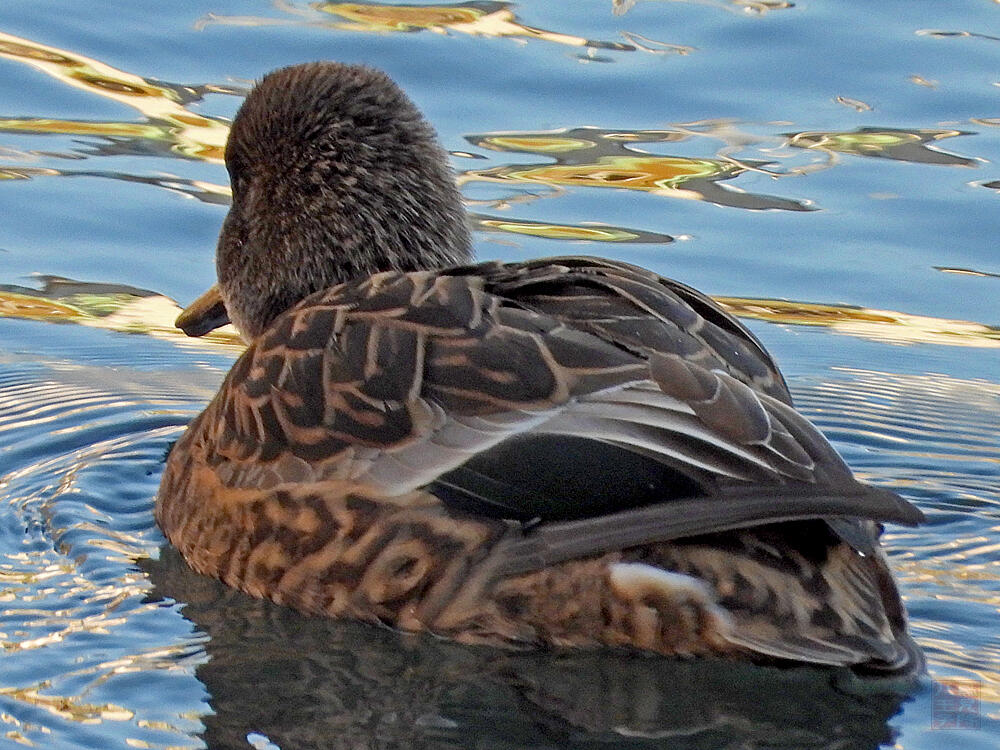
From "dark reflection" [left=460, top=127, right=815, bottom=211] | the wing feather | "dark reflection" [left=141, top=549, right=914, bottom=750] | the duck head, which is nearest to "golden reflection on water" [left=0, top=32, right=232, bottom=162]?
"dark reflection" [left=460, top=127, right=815, bottom=211]

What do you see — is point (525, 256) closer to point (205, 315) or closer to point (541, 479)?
point (205, 315)

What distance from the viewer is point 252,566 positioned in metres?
5.69

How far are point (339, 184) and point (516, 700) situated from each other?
1.97 m

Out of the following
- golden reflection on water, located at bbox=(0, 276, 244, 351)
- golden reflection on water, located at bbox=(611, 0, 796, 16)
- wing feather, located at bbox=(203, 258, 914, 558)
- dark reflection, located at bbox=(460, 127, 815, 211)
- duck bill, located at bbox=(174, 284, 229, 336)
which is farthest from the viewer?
golden reflection on water, located at bbox=(611, 0, 796, 16)

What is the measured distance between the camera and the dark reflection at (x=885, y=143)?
9992 mm

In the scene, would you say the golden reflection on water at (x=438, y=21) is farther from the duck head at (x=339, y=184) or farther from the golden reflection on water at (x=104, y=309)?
the duck head at (x=339, y=184)

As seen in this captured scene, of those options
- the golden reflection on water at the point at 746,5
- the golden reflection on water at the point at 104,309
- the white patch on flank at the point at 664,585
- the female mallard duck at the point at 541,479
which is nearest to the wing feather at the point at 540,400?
the female mallard duck at the point at 541,479

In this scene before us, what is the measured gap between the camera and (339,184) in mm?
6297

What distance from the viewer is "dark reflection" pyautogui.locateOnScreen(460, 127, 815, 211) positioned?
31.9ft

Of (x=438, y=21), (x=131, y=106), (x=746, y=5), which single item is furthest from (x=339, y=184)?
(x=746, y=5)

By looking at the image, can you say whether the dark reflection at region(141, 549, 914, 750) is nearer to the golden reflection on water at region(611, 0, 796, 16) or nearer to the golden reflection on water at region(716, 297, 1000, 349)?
the golden reflection on water at region(716, 297, 1000, 349)

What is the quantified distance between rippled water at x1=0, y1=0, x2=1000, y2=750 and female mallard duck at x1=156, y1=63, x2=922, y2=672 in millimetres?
161

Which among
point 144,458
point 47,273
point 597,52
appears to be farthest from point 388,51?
point 144,458

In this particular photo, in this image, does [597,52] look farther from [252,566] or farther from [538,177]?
[252,566]
